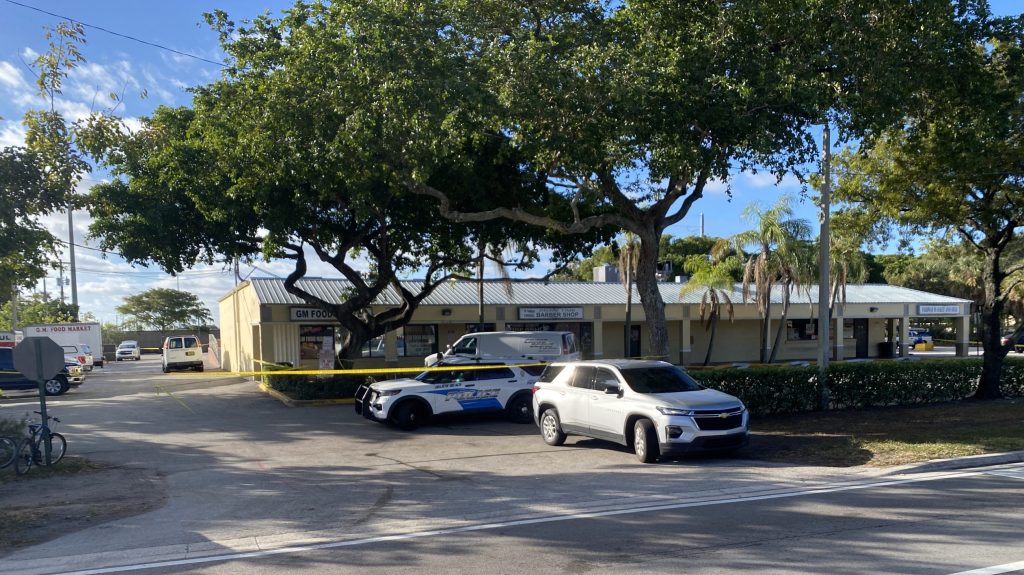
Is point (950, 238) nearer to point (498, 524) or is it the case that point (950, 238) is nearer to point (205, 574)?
point (498, 524)

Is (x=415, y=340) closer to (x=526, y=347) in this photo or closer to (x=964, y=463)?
(x=526, y=347)

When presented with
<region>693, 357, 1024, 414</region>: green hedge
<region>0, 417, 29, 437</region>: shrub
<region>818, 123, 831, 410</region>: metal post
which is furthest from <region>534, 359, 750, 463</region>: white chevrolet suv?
<region>0, 417, 29, 437</region>: shrub

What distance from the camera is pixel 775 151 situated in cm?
1356

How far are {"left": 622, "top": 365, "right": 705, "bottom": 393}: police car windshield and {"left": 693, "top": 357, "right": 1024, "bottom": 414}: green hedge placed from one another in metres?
2.54

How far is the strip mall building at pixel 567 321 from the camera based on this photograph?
106 feet

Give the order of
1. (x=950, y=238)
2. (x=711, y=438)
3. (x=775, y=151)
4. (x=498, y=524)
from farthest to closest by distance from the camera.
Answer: (x=950, y=238) → (x=775, y=151) → (x=711, y=438) → (x=498, y=524)

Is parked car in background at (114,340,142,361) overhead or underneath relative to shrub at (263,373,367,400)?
underneath

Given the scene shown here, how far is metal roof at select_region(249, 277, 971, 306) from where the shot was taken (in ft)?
107

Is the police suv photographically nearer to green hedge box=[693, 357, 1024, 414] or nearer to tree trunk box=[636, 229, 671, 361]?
tree trunk box=[636, 229, 671, 361]

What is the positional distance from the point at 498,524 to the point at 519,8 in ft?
35.3

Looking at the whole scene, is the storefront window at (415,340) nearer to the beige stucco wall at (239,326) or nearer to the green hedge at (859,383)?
the beige stucco wall at (239,326)

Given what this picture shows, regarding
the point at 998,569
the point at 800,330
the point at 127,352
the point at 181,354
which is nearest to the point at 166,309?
the point at 127,352

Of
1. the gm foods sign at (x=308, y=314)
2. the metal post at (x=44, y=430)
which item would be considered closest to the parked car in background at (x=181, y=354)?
the gm foods sign at (x=308, y=314)

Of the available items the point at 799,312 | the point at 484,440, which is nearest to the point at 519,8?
the point at 484,440
